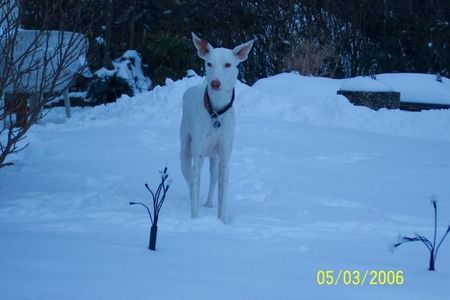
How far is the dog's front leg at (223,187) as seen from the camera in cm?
573

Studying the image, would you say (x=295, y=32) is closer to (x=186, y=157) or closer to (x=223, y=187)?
(x=186, y=157)

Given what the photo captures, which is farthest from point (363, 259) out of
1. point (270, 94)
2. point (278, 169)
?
point (270, 94)

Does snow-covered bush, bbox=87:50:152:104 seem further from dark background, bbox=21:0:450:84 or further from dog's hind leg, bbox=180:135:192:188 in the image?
dog's hind leg, bbox=180:135:192:188

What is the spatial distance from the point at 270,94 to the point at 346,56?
6550mm

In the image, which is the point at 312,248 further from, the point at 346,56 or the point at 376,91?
the point at 346,56

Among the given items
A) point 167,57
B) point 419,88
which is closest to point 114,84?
point 167,57

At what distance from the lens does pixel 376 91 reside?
39.9 feet

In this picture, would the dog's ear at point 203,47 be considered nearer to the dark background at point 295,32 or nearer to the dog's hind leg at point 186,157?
the dog's hind leg at point 186,157

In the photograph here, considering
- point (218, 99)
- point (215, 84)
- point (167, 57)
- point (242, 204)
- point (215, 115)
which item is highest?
point (167, 57)

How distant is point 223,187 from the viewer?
588 cm

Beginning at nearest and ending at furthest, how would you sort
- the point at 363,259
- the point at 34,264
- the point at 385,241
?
1. the point at 34,264
2. the point at 363,259
3. the point at 385,241

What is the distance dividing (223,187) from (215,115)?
1.89 ft

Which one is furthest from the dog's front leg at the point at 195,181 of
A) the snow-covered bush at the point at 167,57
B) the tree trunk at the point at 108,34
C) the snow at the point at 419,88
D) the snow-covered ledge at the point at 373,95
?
the tree trunk at the point at 108,34
